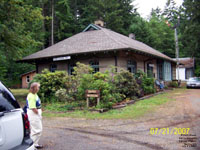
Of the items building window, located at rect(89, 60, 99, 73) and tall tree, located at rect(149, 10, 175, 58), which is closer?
building window, located at rect(89, 60, 99, 73)

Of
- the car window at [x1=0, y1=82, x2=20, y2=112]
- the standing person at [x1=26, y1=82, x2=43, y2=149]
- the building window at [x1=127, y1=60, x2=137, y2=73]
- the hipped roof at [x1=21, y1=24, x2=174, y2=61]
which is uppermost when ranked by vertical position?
the hipped roof at [x1=21, y1=24, x2=174, y2=61]

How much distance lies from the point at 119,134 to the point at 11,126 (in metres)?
3.60

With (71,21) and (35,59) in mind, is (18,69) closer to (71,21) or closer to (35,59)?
(71,21)

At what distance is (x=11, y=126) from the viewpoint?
286cm

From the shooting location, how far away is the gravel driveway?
4.79 m

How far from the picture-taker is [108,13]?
3688 cm

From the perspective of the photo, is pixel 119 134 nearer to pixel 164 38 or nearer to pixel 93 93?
pixel 93 93

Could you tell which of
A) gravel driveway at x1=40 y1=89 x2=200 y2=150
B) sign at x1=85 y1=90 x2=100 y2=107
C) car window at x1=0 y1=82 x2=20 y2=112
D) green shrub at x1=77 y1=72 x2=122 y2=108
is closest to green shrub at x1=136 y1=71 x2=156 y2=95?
green shrub at x1=77 y1=72 x2=122 y2=108

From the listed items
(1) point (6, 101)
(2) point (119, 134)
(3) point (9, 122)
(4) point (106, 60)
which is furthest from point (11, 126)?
(4) point (106, 60)

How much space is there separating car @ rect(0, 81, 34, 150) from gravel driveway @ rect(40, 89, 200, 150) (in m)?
1.82

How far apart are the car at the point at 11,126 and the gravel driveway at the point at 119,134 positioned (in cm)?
182

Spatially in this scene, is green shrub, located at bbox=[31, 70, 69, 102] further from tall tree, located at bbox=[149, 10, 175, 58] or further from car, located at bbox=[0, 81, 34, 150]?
tall tree, located at bbox=[149, 10, 175, 58]

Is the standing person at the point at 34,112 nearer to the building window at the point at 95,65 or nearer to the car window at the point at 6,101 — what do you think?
the car window at the point at 6,101

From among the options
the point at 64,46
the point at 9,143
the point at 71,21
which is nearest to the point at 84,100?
the point at 9,143
